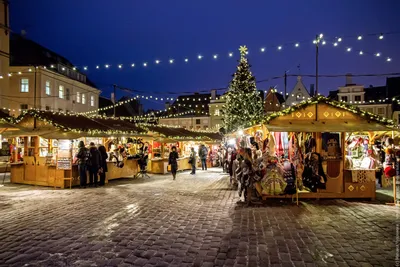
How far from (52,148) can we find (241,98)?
19.3m

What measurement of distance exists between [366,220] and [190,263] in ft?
16.6

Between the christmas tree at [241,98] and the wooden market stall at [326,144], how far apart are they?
18760mm

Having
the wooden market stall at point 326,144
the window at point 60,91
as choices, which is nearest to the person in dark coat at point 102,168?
the wooden market stall at point 326,144

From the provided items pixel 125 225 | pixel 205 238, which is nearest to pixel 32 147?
pixel 125 225

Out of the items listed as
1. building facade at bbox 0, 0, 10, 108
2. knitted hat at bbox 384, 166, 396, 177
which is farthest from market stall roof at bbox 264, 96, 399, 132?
building facade at bbox 0, 0, 10, 108

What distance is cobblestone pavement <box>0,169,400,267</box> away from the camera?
17.7 ft

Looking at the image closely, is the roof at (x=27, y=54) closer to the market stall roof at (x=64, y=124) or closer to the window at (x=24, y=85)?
the window at (x=24, y=85)

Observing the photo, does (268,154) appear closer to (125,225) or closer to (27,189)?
(125,225)

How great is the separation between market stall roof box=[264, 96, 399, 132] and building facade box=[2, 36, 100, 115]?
22741 mm

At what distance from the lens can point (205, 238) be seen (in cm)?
649

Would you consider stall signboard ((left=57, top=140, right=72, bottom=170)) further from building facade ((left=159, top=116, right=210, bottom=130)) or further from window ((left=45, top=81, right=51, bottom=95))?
building facade ((left=159, top=116, right=210, bottom=130))

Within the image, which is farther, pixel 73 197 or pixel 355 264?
pixel 73 197

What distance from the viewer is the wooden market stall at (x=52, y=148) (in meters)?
13.9

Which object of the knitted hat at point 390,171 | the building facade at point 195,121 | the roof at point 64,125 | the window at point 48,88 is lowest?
the knitted hat at point 390,171
